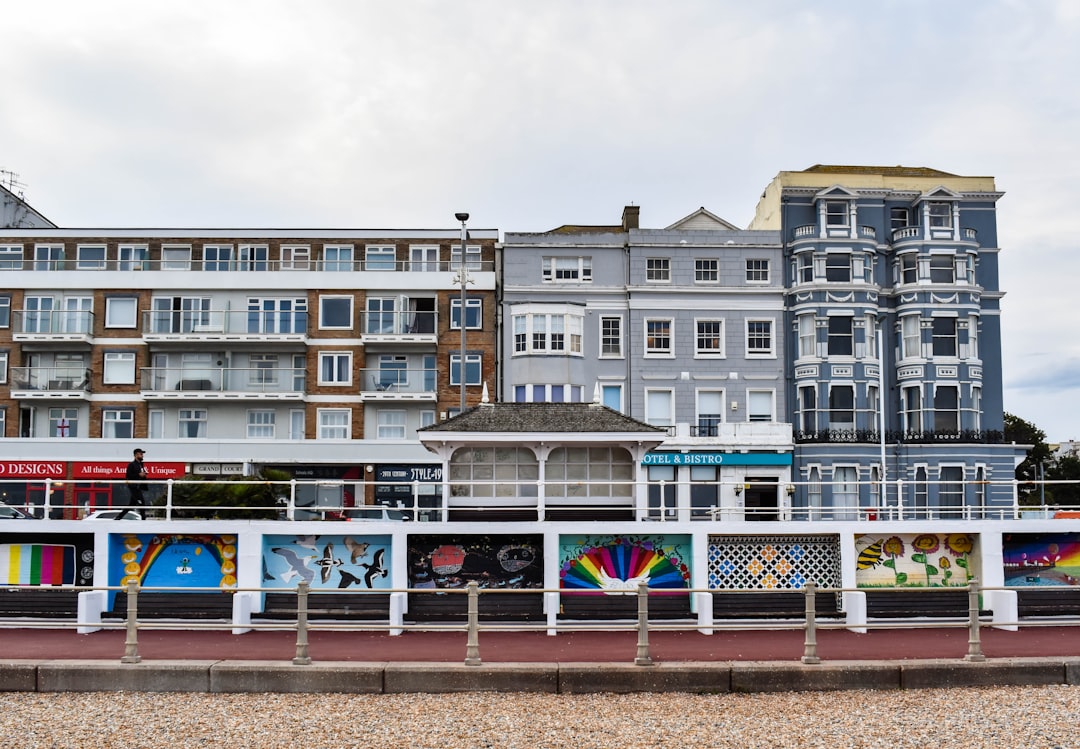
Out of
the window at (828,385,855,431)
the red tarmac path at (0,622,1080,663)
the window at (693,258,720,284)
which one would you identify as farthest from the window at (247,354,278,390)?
the red tarmac path at (0,622,1080,663)

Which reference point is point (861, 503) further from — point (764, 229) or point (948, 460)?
point (764, 229)

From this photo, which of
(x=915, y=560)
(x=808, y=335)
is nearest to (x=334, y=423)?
(x=808, y=335)

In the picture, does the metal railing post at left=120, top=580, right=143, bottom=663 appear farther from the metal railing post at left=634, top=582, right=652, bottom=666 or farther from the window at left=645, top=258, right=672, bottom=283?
the window at left=645, top=258, right=672, bottom=283

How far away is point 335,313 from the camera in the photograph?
4650 centimetres

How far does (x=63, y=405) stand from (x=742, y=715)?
39.4 m

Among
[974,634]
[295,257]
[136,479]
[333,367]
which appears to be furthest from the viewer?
[295,257]

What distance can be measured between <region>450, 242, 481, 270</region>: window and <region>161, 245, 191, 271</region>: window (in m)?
11.5

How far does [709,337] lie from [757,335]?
80.1 inches

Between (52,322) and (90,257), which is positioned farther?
(90,257)

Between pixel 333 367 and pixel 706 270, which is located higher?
pixel 706 270

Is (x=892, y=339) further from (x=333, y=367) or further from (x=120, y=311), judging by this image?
(x=120, y=311)

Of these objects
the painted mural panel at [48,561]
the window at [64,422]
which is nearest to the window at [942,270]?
the painted mural panel at [48,561]

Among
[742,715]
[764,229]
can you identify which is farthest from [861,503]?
[742,715]

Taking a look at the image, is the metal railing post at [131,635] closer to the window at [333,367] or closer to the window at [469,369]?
the window at [469,369]
